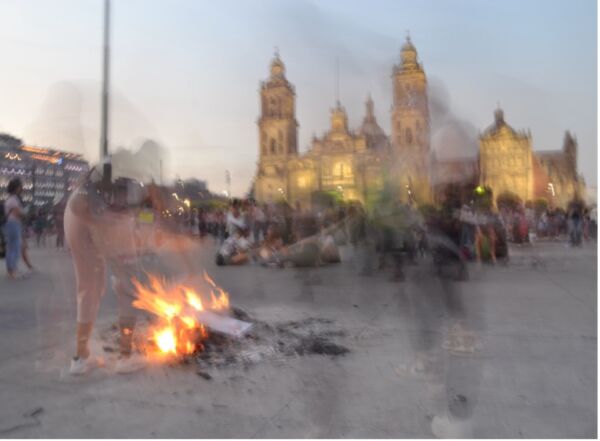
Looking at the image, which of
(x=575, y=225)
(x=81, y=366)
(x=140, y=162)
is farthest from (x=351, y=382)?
(x=575, y=225)

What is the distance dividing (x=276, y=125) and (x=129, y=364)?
4.21 metres

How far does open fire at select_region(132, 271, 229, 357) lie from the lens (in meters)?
4.18

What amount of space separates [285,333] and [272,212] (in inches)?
350

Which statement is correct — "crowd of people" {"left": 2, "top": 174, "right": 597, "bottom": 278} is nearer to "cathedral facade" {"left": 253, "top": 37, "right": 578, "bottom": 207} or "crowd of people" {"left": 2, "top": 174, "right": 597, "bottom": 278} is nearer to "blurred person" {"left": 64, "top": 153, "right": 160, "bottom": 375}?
"cathedral facade" {"left": 253, "top": 37, "right": 578, "bottom": 207}

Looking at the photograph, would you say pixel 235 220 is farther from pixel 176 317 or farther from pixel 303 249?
pixel 176 317

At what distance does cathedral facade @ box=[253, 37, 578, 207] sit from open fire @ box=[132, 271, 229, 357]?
251 cm

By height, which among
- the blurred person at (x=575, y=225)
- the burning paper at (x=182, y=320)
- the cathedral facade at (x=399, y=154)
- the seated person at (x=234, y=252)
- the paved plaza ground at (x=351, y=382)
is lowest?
the paved plaza ground at (x=351, y=382)

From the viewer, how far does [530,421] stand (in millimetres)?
2846

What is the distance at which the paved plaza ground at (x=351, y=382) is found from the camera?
9.28 feet

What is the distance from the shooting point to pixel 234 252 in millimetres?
11805

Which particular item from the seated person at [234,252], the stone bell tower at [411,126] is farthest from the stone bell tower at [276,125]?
Answer: the seated person at [234,252]

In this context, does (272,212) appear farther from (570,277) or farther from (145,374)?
(145,374)

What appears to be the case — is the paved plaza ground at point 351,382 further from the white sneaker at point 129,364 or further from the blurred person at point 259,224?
the blurred person at point 259,224

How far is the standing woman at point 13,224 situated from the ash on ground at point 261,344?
472 centimetres
